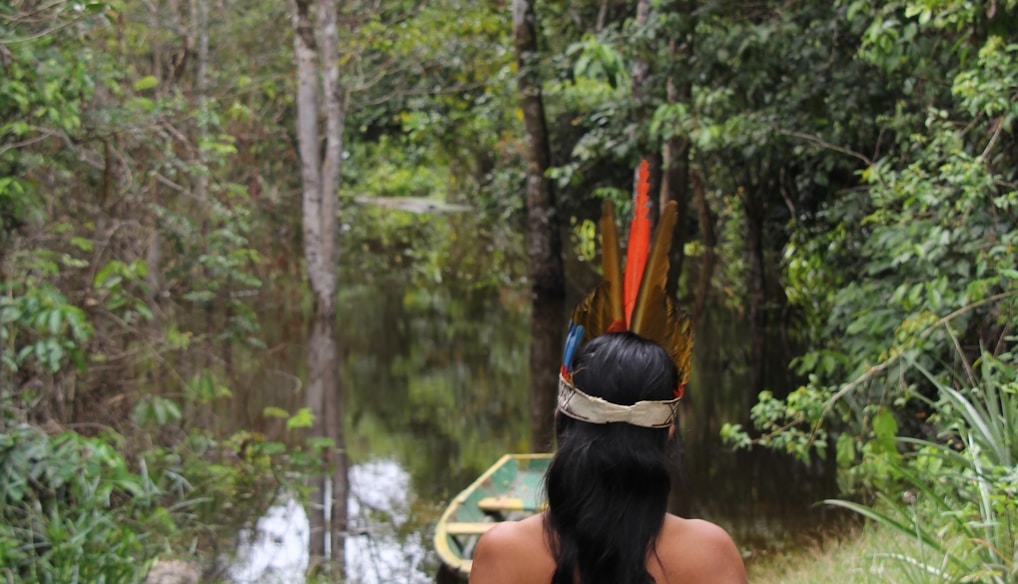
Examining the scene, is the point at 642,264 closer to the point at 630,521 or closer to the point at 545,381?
the point at 630,521

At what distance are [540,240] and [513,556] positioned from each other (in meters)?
14.1

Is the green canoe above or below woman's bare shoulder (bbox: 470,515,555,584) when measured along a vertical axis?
below

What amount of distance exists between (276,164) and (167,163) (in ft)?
20.7

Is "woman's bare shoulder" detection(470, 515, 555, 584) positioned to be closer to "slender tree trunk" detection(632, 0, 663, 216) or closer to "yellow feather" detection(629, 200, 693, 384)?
"yellow feather" detection(629, 200, 693, 384)

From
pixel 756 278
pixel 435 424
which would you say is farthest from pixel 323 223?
pixel 756 278

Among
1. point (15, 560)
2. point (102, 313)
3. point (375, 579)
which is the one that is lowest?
point (375, 579)

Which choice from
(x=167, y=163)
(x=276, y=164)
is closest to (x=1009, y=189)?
(x=167, y=163)

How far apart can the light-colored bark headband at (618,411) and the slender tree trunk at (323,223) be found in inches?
283

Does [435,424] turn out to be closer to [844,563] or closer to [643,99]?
[643,99]

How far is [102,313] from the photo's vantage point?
602 cm

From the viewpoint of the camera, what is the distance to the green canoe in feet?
22.6

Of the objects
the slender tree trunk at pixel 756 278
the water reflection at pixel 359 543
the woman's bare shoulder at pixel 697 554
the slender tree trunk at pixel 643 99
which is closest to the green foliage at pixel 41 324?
the water reflection at pixel 359 543

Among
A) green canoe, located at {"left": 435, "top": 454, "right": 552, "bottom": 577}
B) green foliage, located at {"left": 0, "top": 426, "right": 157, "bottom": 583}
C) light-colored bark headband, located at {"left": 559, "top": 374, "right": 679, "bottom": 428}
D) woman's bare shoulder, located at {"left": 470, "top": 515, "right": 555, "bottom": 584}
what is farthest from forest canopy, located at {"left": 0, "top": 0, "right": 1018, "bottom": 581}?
woman's bare shoulder, located at {"left": 470, "top": 515, "right": 555, "bottom": 584}

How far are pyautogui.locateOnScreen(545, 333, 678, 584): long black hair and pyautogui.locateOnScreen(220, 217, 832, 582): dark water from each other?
19.6 ft
